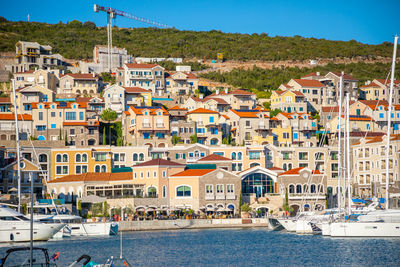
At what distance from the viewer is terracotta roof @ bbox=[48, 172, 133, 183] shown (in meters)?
85.9

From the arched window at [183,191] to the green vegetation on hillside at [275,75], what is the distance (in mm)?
51360

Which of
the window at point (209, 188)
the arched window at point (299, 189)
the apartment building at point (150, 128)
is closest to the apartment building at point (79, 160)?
the apartment building at point (150, 128)

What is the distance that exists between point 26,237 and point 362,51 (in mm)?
134104

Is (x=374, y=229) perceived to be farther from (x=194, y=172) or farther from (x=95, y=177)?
(x=95, y=177)

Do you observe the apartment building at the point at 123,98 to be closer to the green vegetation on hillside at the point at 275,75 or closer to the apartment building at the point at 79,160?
the apartment building at the point at 79,160

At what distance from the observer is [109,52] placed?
147875 mm

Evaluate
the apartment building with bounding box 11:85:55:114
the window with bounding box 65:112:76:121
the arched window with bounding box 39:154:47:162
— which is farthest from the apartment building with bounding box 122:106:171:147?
the apartment building with bounding box 11:85:55:114

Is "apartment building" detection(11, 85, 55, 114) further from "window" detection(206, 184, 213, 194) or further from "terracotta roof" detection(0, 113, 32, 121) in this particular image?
"window" detection(206, 184, 213, 194)

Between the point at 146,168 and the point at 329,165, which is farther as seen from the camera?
the point at 329,165

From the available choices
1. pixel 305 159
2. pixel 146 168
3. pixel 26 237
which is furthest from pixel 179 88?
pixel 26 237

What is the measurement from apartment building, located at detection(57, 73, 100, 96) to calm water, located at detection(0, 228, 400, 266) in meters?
56.5

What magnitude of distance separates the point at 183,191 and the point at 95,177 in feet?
39.3

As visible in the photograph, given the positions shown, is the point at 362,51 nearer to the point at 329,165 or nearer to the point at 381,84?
the point at 381,84

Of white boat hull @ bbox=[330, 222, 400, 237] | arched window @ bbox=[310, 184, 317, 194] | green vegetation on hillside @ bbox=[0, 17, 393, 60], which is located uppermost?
green vegetation on hillside @ bbox=[0, 17, 393, 60]
